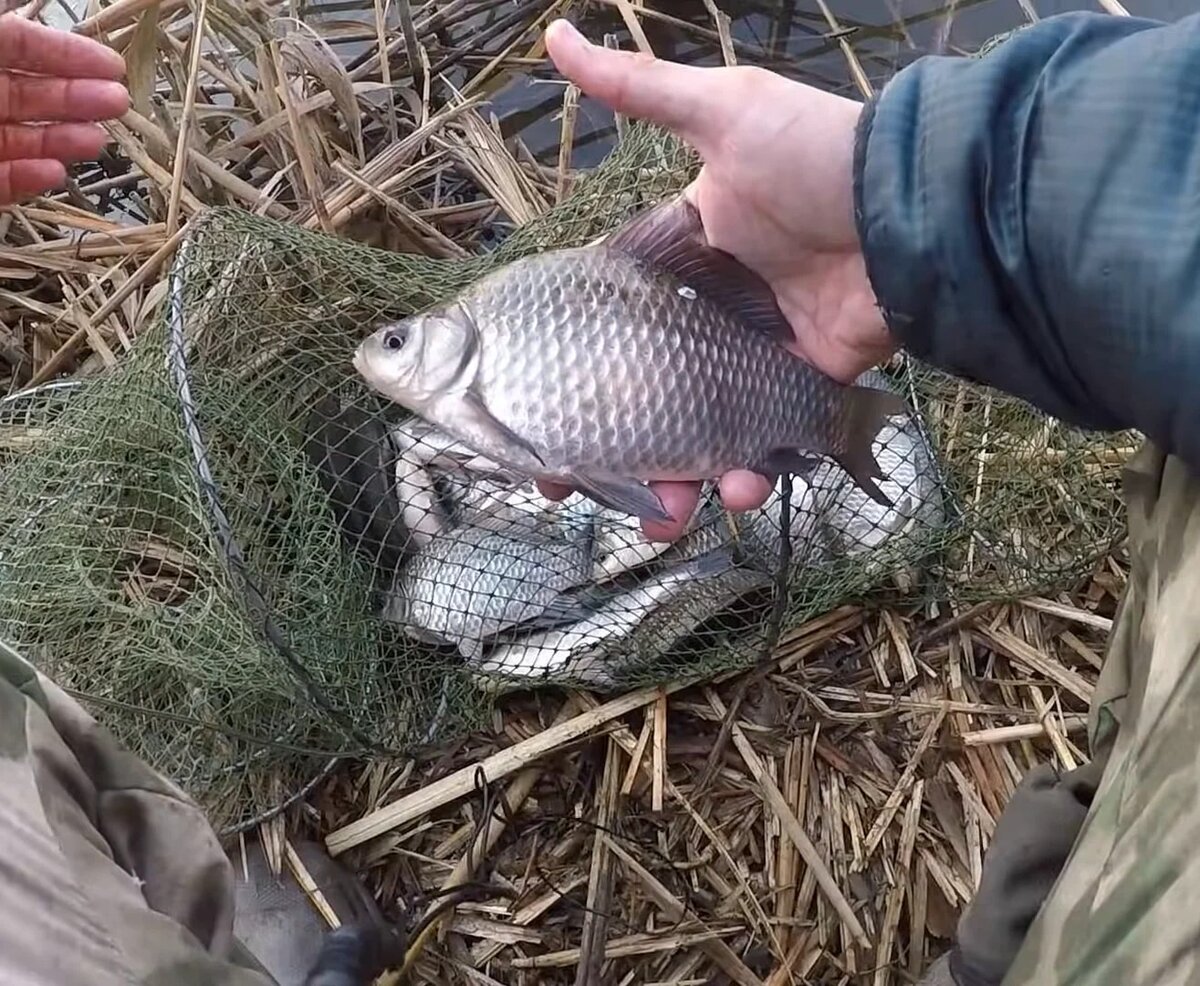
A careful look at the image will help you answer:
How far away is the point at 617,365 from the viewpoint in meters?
1.44

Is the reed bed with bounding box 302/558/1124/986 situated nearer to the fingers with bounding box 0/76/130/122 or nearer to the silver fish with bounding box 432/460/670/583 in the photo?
the silver fish with bounding box 432/460/670/583

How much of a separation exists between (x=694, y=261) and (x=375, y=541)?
0.91m

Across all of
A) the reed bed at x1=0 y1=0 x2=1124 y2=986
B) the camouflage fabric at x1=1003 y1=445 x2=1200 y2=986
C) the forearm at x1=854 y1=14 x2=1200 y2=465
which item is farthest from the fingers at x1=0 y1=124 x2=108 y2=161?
the camouflage fabric at x1=1003 y1=445 x2=1200 y2=986

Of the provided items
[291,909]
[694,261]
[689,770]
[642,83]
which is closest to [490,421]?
[694,261]

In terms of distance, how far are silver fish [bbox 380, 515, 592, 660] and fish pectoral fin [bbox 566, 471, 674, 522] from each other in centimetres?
59

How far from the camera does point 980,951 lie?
4.27 ft

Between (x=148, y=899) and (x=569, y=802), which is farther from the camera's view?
(x=569, y=802)

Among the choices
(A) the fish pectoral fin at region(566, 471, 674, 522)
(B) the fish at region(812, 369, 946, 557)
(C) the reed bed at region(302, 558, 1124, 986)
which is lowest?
(C) the reed bed at region(302, 558, 1124, 986)

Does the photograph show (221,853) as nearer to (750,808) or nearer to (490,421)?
(490,421)

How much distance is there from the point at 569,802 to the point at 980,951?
38.7 inches

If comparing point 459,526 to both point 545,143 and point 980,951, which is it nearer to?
point 980,951

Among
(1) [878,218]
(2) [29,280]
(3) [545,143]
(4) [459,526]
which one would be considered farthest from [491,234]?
(1) [878,218]

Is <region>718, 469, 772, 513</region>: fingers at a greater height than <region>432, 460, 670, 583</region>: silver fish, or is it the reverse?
<region>718, 469, 772, 513</region>: fingers

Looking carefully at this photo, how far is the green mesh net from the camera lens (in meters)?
1.94
